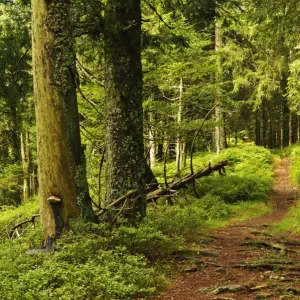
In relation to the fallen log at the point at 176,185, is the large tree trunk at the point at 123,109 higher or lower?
higher

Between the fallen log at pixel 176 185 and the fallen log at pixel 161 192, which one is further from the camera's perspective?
the fallen log at pixel 176 185

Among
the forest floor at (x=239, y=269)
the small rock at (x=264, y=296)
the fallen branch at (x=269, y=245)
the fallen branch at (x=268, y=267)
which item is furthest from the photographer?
the fallen branch at (x=269, y=245)

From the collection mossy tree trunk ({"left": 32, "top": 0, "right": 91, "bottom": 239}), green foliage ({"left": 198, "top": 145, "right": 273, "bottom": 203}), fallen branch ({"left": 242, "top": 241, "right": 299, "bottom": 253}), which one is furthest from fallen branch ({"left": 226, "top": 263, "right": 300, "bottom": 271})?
green foliage ({"left": 198, "top": 145, "right": 273, "bottom": 203})

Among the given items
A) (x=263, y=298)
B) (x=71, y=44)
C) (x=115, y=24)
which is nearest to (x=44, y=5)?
(x=71, y=44)

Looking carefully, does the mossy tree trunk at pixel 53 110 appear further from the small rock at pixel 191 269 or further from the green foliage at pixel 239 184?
A: the green foliage at pixel 239 184

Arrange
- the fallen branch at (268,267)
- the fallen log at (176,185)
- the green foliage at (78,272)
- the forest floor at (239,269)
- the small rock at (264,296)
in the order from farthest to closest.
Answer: the fallen log at (176,185)
the fallen branch at (268,267)
the forest floor at (239,269)
the small rock at (264,296)
the green foliage at (78,272)

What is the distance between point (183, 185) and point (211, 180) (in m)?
2.47

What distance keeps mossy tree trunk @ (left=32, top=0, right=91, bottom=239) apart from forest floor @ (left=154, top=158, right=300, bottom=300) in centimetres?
216

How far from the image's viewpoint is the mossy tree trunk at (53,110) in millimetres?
5832

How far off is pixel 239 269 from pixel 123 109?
3555 millimetres

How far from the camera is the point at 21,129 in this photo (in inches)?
671

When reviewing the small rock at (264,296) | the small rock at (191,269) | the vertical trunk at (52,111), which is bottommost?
the small rock at (191,269)

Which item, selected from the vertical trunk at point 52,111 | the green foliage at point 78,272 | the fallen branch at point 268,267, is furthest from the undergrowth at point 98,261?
the fallen branch at point 268,267

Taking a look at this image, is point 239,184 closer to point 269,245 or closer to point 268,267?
point 269,245
